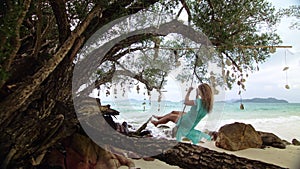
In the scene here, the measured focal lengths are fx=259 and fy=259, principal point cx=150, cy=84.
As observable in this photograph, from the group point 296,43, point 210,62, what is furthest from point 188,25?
point 296,43

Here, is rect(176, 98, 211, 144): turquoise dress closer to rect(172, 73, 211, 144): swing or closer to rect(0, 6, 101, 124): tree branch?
rect(172, 73, 211, 144): swing

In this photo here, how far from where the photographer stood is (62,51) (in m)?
0.39

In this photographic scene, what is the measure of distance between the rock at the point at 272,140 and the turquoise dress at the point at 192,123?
0.10m

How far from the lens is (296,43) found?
45cm

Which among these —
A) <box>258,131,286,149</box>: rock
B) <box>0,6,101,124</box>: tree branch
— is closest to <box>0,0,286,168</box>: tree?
<box>0,6,101,124</box>: tree branch

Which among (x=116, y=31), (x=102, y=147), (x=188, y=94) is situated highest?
(x=116, y=31)

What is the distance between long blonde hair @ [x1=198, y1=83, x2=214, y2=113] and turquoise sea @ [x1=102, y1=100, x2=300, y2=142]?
0.03ft

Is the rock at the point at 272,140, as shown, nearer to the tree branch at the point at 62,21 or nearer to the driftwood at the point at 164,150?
the driftwood at the point at 164,150

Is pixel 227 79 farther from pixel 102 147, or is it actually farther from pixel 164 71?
pixel 102 147

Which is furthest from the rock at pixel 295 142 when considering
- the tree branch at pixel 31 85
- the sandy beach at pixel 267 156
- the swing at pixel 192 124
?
the tree branch at pixel 31 85

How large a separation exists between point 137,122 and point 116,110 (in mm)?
46

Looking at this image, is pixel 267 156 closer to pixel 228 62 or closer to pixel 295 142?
pixel 295 142

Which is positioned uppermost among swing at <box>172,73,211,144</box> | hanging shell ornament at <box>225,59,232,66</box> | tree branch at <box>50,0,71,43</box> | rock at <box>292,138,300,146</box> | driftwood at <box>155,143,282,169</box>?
tree branch at <box>50,0,71,43</box>

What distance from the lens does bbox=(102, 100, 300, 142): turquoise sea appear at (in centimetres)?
46
